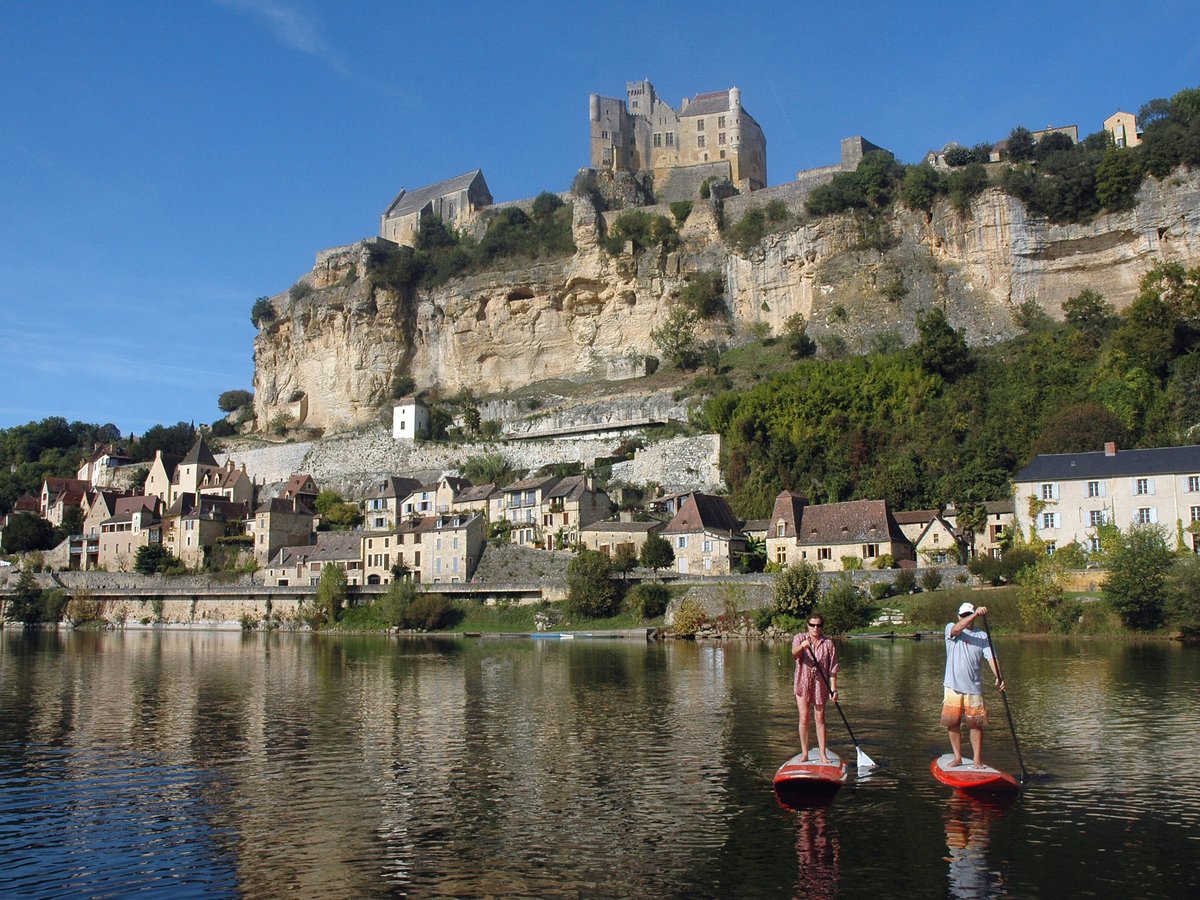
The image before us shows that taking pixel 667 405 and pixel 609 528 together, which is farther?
pixel 667 405

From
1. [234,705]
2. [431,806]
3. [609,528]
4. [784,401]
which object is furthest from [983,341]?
[431,806]

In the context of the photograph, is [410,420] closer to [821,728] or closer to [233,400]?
[233,400]

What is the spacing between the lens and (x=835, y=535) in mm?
50875

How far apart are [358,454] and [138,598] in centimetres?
1947

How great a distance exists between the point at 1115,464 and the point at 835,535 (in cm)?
1219

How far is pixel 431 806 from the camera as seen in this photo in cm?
1513

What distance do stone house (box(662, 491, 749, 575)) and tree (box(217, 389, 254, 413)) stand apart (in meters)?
63.9

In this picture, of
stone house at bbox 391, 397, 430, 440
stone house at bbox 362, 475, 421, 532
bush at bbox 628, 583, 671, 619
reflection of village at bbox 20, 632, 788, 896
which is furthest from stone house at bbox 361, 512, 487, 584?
reflection of village at bbox 20, 632, 788, 896

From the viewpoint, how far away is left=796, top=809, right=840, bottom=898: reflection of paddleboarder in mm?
11398

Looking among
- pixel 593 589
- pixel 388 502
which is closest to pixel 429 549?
pixel 388 502

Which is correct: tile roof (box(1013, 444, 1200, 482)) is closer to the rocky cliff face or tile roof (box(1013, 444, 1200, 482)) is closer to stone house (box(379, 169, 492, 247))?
the rocky cliff face

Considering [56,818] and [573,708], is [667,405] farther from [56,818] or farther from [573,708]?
[56,818]

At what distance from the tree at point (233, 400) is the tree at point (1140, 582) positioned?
85.7 metres

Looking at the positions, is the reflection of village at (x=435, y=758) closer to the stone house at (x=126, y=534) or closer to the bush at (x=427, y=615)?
the bush at (x=427, y=615)
